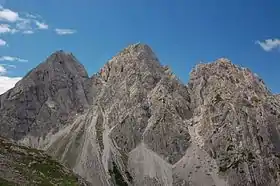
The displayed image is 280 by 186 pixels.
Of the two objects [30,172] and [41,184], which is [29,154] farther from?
[41,184]

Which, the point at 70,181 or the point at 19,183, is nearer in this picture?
the point at 19,183

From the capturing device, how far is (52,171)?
57.8 meters

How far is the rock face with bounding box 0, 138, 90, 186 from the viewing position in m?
49.7

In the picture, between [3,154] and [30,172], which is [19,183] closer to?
[30,172]

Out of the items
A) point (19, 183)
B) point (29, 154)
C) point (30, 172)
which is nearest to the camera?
point (19, 183)

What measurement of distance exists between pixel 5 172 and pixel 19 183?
3.29 m

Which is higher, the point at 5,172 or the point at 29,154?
the point at 29,154

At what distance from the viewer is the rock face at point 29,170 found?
4972cm

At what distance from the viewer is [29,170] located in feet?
180

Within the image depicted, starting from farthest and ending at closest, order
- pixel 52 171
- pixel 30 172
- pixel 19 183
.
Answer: pixel 52 171 → pixel 30 172 → pixel 19 183

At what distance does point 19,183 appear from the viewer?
158 feet

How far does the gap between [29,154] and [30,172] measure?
29.9ft

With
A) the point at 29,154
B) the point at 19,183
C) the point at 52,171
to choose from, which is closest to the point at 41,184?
the point at 19,183

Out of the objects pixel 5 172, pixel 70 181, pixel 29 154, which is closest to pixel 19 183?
pixel 5 172
